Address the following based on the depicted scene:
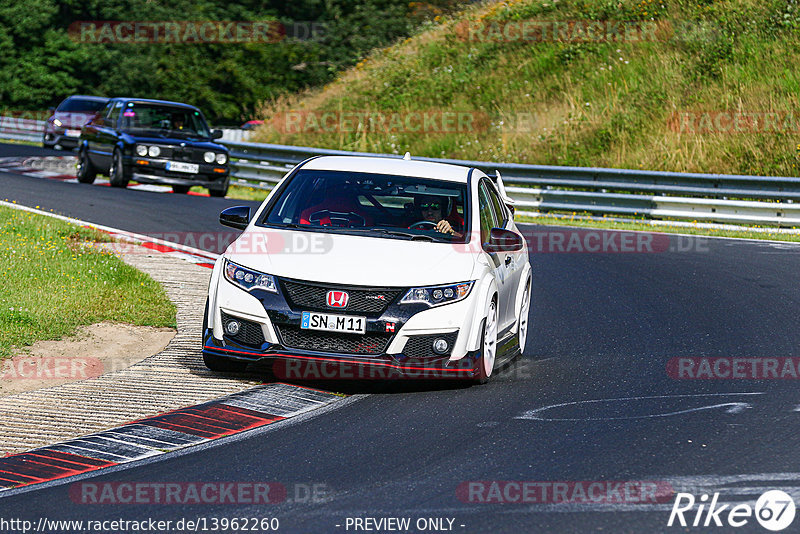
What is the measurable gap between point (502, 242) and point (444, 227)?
449 mm

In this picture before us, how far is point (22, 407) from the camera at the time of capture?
7.49m

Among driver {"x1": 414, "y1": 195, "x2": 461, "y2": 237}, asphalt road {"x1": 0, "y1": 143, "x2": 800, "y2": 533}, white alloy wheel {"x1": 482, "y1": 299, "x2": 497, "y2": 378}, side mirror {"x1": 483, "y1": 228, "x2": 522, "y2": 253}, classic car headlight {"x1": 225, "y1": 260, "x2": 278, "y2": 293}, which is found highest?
driver {"x1": 414, "y1": 195, "x2": 461, "y2": 237}

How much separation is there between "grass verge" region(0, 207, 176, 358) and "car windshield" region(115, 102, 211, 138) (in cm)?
961

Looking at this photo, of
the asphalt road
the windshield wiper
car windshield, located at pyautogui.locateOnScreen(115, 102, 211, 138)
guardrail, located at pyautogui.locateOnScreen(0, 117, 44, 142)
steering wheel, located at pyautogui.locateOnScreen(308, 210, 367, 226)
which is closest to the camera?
the asphalt road

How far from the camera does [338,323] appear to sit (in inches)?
309

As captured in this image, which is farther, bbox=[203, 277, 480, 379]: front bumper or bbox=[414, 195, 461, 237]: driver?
bbox=[414, 195, 461, 237]: driver

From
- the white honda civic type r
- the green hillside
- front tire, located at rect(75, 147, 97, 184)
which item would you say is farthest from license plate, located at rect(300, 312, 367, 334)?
the green hillside

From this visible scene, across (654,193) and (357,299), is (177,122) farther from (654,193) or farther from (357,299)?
(357,299)

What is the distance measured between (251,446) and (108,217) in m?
12.3

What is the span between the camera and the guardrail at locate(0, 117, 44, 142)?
4391 cm

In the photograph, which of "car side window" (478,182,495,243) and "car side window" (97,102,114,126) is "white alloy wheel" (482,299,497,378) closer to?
"car side window" (478,182,495,243)

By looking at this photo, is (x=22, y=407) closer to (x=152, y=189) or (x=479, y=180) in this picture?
(x=479, y=180)

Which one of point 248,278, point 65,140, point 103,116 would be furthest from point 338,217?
point 65,140

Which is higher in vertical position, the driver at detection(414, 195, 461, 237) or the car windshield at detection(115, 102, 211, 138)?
the car windshield at detection(115, 102, 211, 138)
